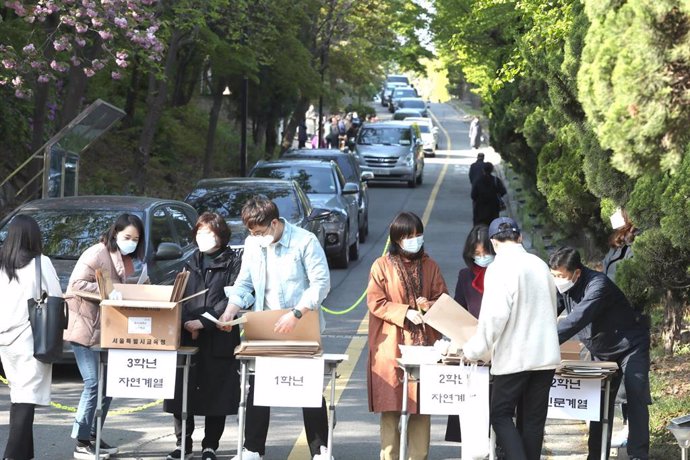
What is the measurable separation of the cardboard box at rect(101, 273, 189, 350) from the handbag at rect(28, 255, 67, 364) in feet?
1.04

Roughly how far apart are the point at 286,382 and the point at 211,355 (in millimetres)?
895

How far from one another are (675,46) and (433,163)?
45111 mm

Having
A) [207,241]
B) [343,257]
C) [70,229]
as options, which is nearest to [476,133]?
[343,257]

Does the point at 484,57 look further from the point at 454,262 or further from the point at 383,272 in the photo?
the point at 383,272

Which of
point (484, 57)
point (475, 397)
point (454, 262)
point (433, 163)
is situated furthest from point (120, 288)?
point (433, 163)

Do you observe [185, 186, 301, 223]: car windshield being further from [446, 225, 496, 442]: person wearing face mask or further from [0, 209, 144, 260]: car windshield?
[446, 225, 496, 442]: person wearing face mask

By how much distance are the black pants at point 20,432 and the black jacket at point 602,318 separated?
3.49 m

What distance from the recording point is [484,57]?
31.8m

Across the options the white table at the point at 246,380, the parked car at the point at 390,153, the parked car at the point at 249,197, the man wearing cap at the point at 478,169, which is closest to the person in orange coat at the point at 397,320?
the white table at the point at 246,380

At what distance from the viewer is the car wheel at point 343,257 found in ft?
68.2

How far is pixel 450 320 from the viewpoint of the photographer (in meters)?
7.85

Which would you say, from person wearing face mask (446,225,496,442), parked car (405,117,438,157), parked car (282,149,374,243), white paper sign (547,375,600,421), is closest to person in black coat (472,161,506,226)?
parked car (282,149,374,243)

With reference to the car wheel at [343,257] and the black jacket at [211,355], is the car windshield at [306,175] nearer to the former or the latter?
the car wheel at [343,257]

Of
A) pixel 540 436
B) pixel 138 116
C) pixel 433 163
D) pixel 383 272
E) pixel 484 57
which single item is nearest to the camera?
pixel 540 436
